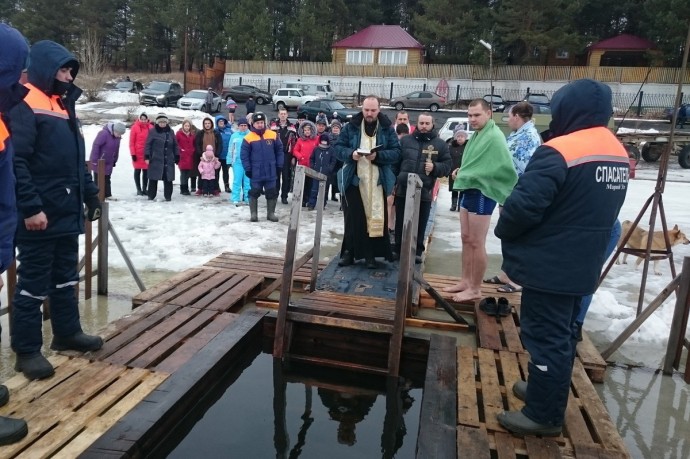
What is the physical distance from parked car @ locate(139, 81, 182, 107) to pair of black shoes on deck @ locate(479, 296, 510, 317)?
79.1 feet

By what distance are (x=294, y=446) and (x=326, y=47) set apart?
43647 millimetres

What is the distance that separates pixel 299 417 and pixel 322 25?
144 ft

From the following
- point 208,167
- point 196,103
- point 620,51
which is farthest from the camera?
point 620,51

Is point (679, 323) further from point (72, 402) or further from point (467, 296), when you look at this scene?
point (72, 402)

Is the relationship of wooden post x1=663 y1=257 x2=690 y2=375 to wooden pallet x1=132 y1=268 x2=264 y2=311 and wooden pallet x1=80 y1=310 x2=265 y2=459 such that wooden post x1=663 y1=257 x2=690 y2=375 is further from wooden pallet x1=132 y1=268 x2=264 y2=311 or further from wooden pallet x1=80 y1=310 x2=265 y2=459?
wooden pallet x1=132 y1=268 x2=264 y2=311

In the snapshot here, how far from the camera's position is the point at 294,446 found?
319 cm

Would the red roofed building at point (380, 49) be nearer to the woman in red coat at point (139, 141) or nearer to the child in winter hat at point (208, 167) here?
the child in winter hat at point (208, 167)

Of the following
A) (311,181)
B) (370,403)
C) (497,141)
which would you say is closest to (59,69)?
(370,403)

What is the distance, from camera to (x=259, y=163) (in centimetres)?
852

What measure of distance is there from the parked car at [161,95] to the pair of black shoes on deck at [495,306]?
79.1ft

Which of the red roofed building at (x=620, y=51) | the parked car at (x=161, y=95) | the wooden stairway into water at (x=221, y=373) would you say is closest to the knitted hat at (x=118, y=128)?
the wooden stairway into water at (x=221, y=373)

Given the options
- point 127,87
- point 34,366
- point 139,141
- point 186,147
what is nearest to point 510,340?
point 34,366

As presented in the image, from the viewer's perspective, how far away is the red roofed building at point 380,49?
4006 cm

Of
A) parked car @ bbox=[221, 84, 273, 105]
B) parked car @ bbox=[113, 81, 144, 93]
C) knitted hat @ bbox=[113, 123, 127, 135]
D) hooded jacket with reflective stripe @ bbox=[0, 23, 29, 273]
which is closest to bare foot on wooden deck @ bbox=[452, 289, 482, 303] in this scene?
hooded jacket with reflective stripe @ bbox=[0, 23, 29, 273]
